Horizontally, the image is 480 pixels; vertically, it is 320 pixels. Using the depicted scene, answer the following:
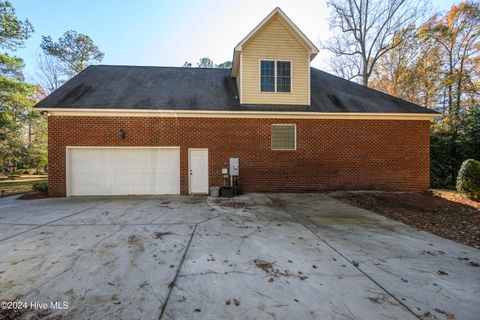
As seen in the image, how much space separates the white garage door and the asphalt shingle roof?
193 centimetres

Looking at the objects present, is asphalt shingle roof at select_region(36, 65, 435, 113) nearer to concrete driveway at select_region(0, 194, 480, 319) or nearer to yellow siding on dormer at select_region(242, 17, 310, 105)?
yellow siding on dormer at select_region(242, 17, 310, 105)

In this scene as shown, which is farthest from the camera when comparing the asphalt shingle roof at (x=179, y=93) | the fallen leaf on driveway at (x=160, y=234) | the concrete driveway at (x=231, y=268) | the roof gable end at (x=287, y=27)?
the roof gable end at (x=287, y=27)

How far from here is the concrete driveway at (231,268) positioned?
7.46 ft

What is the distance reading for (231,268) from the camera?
3072 millimetres

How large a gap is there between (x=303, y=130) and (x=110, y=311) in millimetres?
8808

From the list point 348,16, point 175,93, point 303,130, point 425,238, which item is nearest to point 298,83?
point 303,130

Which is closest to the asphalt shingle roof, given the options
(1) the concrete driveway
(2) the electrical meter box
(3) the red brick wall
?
(3) the red brick wall

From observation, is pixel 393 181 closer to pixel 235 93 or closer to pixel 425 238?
pixel 425 238

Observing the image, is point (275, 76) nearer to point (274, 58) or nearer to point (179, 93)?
point (274, 58)

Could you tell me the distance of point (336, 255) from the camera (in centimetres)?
354

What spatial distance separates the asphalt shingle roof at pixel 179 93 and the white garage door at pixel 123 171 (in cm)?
193

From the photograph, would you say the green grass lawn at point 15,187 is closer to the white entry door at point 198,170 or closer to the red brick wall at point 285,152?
the red brick wall at point 285,152

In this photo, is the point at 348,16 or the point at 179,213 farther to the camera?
the point at 348,16

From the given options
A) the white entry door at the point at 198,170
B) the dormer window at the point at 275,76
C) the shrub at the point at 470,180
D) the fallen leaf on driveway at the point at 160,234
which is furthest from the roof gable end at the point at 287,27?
the fallen leaf on driveway at the point at 160,234
